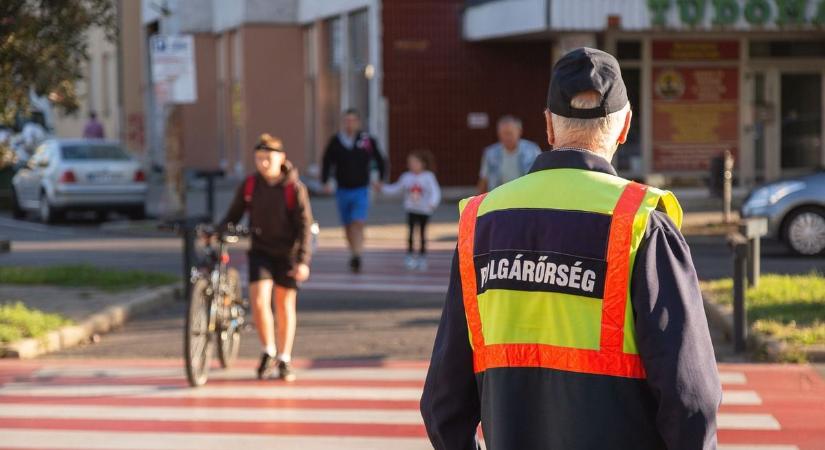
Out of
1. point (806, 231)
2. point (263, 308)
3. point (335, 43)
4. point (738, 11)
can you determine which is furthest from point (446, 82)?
point (263, 308)

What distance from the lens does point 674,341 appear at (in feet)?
10.9

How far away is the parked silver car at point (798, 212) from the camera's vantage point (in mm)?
18484

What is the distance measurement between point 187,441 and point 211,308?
210 centimetres

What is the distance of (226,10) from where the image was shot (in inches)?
1572

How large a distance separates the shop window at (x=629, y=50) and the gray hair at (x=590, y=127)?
25381 mm

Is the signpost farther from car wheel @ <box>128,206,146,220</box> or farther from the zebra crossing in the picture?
the zebra crossing

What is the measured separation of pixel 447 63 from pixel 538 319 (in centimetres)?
2658

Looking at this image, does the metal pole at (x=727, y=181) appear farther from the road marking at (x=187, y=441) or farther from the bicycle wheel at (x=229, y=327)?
the road marking at (x=187, y=441)

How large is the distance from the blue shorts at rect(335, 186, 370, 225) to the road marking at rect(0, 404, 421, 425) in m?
8.32

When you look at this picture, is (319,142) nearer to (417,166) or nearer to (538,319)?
(417,166)

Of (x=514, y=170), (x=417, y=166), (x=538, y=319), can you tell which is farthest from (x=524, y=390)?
(x=417, y=166)

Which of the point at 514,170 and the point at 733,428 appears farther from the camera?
the point at 514,170

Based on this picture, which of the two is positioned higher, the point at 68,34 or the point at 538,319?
the point at 68,34

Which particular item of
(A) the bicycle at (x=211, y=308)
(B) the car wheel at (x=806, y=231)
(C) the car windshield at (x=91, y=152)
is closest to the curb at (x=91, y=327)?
(A) the bicycle at (x=211, y=308)
